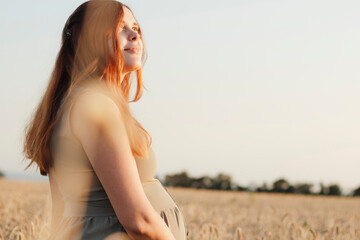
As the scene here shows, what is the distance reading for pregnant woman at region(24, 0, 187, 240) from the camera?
1591 mm

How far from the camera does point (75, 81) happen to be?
182cm

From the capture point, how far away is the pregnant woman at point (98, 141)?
1.59m

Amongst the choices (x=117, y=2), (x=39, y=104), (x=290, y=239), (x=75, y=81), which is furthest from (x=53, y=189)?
(x=290, y=239)

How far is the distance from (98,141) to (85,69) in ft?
1.33

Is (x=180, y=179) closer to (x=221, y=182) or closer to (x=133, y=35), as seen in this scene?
(x=221, y=182)

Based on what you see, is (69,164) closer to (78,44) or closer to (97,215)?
(97,215)

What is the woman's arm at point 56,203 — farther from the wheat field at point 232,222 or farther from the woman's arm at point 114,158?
the woman's arm at point 114,158

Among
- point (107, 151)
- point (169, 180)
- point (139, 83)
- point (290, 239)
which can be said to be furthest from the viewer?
point (169, 180)

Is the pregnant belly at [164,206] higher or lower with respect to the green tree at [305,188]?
higher

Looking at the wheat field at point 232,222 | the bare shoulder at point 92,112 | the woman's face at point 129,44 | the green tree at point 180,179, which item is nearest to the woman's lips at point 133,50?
the woman's face at point 129,44

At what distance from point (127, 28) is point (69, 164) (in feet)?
2.07

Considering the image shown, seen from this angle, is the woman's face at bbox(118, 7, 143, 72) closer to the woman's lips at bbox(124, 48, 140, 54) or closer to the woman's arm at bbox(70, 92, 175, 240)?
the woman's lips at bbox(124, 48, 140, 54)

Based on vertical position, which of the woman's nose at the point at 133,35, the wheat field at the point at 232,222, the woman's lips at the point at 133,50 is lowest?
the wheat field at the point at 232,222

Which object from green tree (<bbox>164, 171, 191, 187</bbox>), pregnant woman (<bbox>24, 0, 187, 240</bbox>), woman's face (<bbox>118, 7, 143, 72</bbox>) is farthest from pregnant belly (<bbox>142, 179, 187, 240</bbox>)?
green tree (<bbox>164, 171, 191, 187</bbox>)
